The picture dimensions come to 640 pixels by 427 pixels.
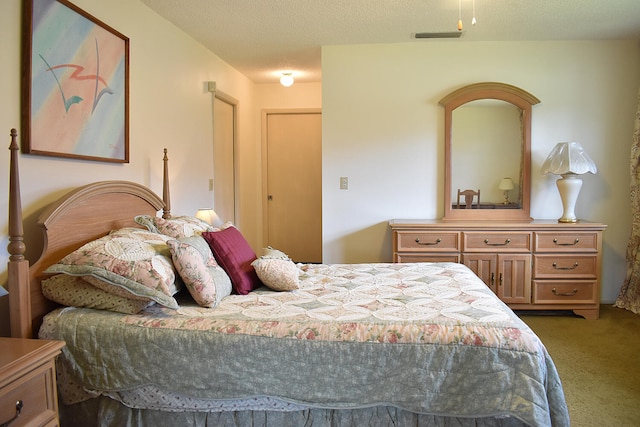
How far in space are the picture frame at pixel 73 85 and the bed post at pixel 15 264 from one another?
27cm

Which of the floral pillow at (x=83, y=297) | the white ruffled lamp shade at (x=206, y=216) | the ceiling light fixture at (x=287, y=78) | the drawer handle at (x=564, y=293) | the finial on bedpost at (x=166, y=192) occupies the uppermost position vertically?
the ceiling light fixture at (x=287, y=78)

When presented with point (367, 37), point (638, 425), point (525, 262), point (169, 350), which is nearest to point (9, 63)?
point (169, 350)

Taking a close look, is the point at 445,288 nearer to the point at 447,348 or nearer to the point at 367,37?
the point at 447,348

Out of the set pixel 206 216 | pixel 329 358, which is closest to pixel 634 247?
pixel 329 358

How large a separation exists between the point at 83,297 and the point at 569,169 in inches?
138

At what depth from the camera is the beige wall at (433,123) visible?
3834 millimetres

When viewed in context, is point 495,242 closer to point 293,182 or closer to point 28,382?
point 293,182

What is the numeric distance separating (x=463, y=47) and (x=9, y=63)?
133 inches

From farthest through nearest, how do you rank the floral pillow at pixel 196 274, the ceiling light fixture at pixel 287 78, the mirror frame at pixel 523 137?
the ceiling light fixture at pixel 287 78, the mirror frame at pixel 523 137, the floral pillow at pixel 196 274

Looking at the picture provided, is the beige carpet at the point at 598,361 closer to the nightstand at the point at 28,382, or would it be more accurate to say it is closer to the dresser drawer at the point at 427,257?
the dresser drawer at the point at 427,257

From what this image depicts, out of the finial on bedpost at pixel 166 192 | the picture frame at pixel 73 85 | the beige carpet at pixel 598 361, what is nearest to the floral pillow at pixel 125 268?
the picture frame at pixel 73 85

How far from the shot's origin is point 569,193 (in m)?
3.59

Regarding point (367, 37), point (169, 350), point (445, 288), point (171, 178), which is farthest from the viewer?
point (367, 37)

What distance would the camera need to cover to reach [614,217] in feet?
12.7
